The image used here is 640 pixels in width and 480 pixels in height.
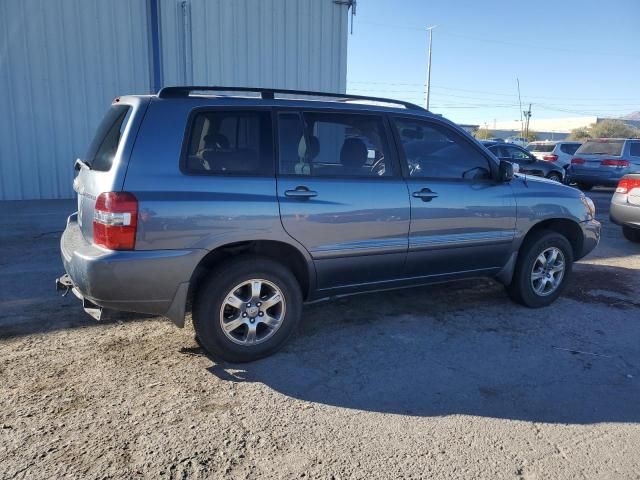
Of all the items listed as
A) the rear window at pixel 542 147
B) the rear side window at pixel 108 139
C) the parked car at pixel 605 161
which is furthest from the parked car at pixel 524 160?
the rear side window at pixel 108 139

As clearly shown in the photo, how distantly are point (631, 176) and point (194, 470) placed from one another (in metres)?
8.43

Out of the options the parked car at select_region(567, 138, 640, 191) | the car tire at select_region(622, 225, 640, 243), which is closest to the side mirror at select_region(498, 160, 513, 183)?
the car tire at select_region(622, 225, 640, 243)

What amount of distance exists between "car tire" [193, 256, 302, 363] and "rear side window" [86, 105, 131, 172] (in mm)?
1043

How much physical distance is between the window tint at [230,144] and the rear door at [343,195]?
0.42ft

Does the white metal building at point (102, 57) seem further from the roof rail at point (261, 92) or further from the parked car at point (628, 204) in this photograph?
the roof rail at point (261, 92)

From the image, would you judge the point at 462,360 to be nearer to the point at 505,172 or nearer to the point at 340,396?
the point at 340,396

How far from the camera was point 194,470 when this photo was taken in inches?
104

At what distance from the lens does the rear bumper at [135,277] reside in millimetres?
3312

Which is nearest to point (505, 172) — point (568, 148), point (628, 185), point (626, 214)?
point (626, 214)

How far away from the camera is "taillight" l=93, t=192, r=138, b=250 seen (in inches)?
A: 129

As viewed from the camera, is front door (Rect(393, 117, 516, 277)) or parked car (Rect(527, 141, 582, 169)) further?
parked car (Rect(527, 141, 582, 169))

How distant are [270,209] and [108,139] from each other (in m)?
1.25

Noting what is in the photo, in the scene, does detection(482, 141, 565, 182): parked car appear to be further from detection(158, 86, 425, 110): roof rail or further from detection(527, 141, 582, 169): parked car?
detection(158, 86, 425, 110): roof rail

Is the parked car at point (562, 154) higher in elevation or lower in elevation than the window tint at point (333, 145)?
lower
